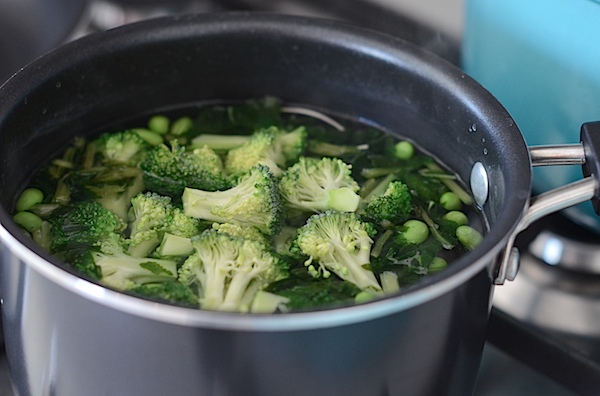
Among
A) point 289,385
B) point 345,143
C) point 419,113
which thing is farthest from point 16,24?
point 289,385

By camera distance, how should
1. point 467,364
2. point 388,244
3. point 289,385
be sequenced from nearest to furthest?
1. point 289,385
2. point 467,364
3. point 388,244

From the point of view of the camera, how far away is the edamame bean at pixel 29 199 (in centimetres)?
109

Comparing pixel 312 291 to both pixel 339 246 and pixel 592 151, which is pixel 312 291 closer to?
pixel 339 246

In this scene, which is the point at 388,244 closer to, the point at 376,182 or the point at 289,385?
the point at 376,182

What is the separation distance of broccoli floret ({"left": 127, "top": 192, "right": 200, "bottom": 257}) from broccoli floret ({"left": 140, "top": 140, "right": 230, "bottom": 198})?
57 millimetres

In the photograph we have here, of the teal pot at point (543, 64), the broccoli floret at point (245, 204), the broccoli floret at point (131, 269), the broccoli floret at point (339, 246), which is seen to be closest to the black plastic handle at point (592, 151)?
the teal pot at point (543, 64)

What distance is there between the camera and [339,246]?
39.9 inches

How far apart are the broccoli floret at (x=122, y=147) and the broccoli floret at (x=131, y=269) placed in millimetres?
257

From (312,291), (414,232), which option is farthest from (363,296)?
(414,232)

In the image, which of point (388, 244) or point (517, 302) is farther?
point (517, 302)

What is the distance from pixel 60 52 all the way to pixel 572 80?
2.28 ft

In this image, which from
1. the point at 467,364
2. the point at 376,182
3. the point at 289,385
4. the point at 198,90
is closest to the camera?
the point at 289,385

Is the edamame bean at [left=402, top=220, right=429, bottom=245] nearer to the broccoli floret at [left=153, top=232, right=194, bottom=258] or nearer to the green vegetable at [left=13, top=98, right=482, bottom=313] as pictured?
the green vegetable at [left=13, top=98, right=482, bottom=313]

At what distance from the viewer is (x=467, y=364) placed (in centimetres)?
95
